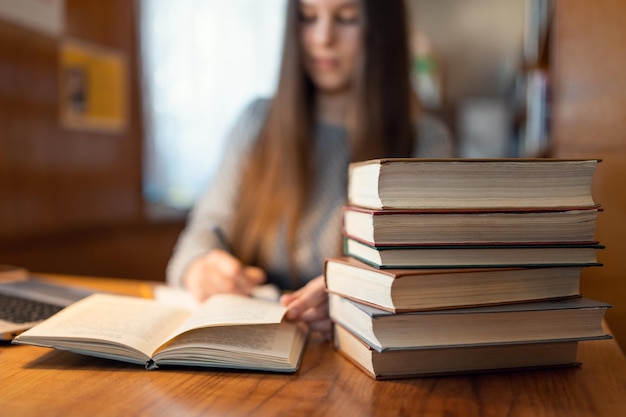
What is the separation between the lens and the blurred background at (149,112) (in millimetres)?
970

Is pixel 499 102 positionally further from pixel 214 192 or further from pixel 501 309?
pixel 501 309

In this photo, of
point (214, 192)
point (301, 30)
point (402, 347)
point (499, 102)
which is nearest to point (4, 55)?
point (214, 192)

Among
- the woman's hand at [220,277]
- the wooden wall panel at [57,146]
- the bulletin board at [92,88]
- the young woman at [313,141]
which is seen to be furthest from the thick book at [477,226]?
the bulletin board at [92,88]

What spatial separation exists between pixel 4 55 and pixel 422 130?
0.98 metres

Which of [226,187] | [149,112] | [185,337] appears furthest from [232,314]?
[149,112]

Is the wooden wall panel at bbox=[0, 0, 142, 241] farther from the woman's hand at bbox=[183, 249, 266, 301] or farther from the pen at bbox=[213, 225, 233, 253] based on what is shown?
the woman's hand at bbox=[183, 249, 266, 301]

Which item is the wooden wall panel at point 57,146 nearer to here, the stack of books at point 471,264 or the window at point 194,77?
the window at point 194,77

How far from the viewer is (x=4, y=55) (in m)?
1.42

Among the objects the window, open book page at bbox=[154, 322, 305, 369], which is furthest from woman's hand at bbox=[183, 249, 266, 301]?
the window

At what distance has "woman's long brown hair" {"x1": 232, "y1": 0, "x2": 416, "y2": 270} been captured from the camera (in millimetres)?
1402

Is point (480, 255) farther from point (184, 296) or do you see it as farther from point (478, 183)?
point (184, 296)

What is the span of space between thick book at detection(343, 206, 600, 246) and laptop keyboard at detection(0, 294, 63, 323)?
460 mm

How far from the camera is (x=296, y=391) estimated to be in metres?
0.58

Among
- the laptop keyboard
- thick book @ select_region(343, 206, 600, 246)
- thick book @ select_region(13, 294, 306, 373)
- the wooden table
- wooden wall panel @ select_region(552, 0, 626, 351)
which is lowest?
the wooden table
